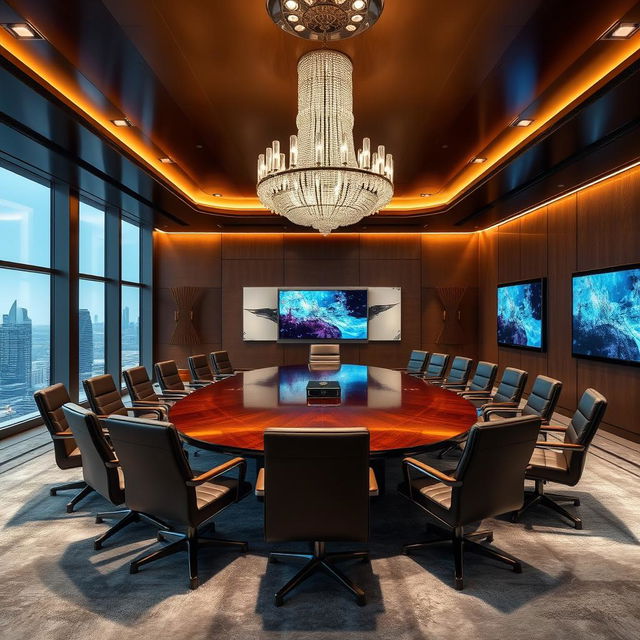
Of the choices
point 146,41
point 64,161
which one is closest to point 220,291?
point 64,161

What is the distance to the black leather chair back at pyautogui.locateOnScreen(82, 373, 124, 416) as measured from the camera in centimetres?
352

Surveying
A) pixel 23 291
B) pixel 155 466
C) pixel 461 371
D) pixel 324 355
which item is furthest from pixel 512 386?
pixel 23 291

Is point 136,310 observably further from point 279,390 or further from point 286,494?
point 286,494

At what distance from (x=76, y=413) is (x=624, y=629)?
2949mm

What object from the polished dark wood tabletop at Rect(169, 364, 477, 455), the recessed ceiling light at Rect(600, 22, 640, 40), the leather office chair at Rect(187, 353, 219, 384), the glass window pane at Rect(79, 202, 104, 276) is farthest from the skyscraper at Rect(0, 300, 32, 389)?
the recessed ceiling light at Rect(600, 22, 640, 40)

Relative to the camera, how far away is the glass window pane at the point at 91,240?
6.65 m

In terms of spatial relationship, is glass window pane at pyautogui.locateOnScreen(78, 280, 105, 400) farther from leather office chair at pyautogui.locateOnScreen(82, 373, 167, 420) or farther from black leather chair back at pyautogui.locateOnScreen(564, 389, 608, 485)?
black leather chair back at pyautogui.locateOnScreen(564, 389, 608, 485)

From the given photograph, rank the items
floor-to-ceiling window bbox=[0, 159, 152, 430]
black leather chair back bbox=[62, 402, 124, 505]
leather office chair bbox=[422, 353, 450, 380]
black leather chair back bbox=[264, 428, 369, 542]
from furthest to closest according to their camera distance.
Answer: leather office chair bbox=[422, 353, 450, 380], floor-to-ceiling window bbox=[0, 159, 152, 430], black leather chair back bbox=[62, 402, 124, 505], black leather chair back bbox=[264, 428, 369, 542]

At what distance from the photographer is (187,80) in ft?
12.2

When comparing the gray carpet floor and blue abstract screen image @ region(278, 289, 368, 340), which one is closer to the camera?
the gray carpet floor

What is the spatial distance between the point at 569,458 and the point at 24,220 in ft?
20.7

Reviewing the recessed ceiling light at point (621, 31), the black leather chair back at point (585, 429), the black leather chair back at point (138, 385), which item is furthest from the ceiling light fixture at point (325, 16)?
the black leather chair back at point (138, 385)

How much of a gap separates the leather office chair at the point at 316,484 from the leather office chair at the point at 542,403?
1953mm

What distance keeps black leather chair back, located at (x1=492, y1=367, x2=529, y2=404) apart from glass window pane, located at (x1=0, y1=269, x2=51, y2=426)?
18.1ft
